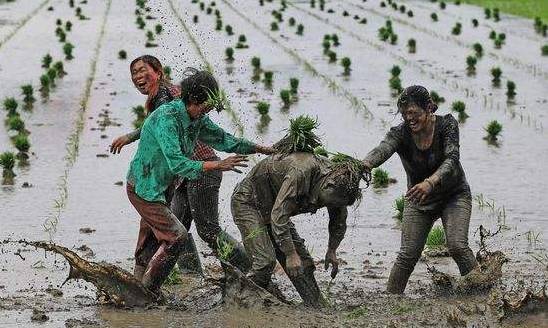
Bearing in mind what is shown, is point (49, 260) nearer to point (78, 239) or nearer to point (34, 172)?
point (78, 239)

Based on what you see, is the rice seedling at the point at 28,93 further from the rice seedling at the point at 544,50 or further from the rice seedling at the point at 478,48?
the rice seedling at the point at 544,50

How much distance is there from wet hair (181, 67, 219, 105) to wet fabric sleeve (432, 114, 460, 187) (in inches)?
63.1

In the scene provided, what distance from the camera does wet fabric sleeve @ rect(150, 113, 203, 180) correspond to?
742cm

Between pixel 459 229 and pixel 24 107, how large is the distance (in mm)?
10965

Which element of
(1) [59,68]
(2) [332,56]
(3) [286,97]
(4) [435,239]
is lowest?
(1) [59,68]

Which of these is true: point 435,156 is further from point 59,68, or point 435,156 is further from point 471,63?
point 59,68

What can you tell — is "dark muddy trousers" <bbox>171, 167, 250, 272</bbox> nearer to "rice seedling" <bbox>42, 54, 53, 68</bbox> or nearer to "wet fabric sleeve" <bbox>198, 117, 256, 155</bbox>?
"wet fabric sleeve" <bbox>198, 117, 256, 155</bbox>

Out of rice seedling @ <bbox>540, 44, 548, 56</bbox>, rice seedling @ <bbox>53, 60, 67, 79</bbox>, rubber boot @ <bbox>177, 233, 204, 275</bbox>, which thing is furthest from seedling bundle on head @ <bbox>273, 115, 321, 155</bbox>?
rice seedling @ <bbox>540, 44, 548, 56</bbox>

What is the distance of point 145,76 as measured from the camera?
332 inches

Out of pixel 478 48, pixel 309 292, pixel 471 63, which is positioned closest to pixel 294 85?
pixel 471 63

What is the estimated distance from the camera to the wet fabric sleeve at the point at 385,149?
26.6ft

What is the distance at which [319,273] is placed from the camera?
9414 millimetres

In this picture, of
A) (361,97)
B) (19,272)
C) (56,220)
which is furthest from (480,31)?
(19,272)

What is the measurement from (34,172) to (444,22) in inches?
739
